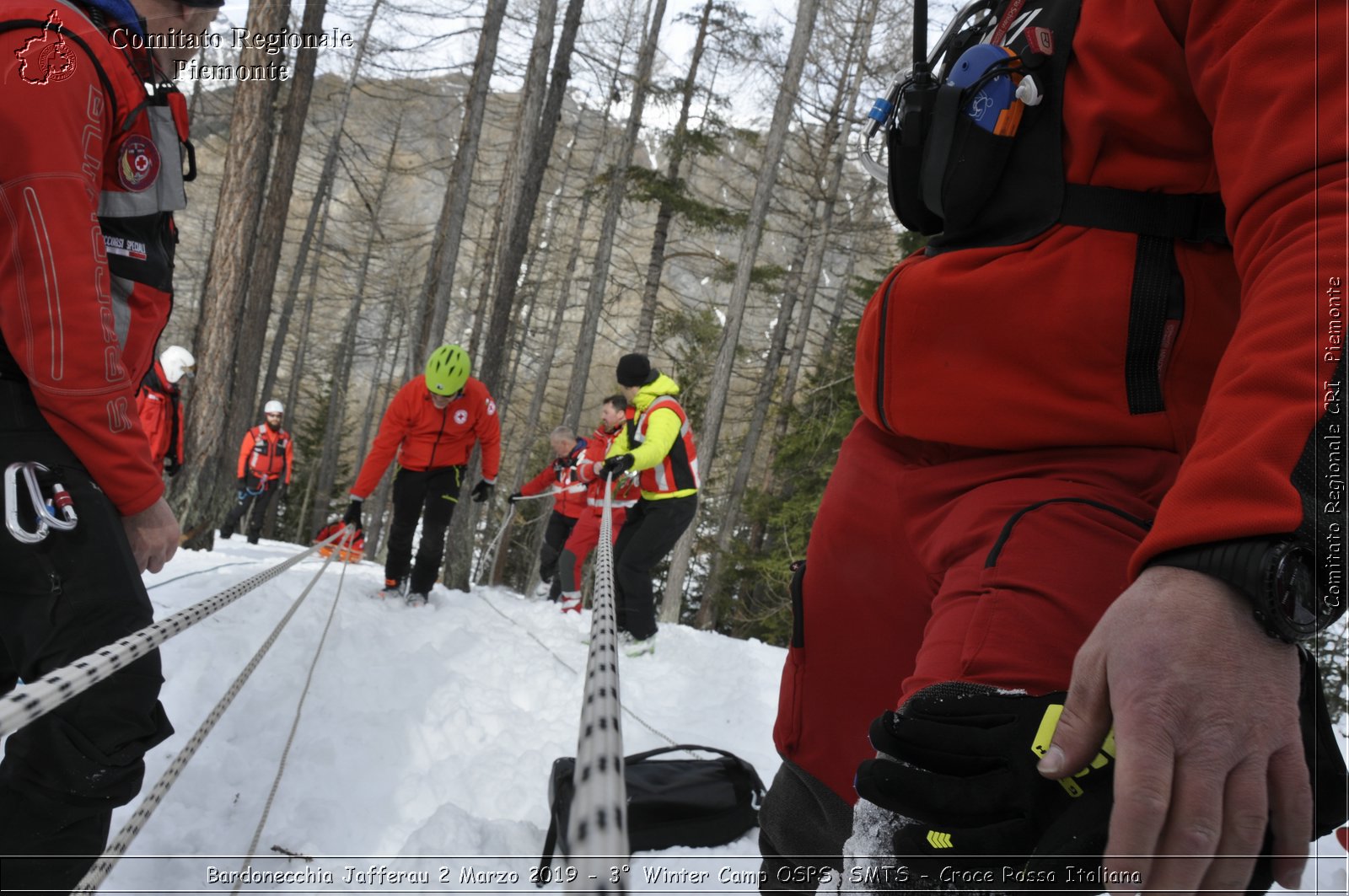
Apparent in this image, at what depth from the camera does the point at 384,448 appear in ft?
26.1

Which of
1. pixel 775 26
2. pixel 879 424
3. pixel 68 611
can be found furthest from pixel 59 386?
pixel 775 26

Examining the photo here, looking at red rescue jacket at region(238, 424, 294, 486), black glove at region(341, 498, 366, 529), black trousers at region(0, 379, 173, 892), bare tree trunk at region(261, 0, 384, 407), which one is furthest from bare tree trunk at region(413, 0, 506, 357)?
black trousers at region(0, 379, 173, 892)

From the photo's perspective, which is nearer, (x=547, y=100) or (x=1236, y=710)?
(x=1236, y=710)

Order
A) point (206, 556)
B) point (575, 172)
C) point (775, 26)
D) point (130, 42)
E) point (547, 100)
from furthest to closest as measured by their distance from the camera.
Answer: point (575, 172), point (775, 26), point (547, 100), point (206, 556), point (130, 42)

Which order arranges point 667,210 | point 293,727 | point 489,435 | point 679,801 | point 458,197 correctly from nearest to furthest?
1. point 679,801
2. point 293,727
3. point 489,435
4. point 458,197
5. point 667,210

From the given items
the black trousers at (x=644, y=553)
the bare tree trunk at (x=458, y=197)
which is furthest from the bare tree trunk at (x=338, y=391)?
the black trousers at (x=644, y=553)

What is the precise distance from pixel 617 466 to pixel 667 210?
11.9 m

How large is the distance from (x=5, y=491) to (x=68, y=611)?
28 centimetres

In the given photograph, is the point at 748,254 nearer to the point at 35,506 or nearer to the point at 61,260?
the point at 61,260

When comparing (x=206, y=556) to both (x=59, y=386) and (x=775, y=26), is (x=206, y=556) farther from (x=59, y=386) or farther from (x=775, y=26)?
(x=775, y=26)

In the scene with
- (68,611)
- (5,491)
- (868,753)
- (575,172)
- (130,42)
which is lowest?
(68,611)

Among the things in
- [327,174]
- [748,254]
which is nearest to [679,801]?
[748,254]

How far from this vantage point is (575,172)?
30.8m

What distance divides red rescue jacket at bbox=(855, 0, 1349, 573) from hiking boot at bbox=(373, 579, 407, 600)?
724 cm
